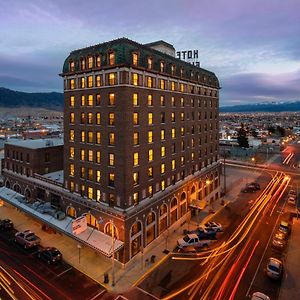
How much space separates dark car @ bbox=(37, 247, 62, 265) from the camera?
36.0 meters

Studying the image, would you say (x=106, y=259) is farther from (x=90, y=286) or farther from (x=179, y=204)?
(x=179, y=204)

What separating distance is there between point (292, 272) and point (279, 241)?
22.6ft

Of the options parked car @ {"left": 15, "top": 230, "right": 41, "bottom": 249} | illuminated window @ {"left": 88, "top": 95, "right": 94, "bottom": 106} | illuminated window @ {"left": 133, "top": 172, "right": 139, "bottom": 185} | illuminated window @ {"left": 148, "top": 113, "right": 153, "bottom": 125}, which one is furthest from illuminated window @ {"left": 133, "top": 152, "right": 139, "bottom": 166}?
parked car @ {"left": 15, "top": 230, "right": 41, "bottom": 249}

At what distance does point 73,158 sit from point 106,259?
1764 centimetres

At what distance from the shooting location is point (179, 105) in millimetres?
49625

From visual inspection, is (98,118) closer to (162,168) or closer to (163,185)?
(162,168)

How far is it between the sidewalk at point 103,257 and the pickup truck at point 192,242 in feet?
5.34

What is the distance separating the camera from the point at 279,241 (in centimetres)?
4109

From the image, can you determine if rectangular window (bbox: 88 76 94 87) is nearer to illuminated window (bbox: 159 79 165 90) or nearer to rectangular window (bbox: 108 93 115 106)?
rectangular window (bbox: 108 93 115 106)

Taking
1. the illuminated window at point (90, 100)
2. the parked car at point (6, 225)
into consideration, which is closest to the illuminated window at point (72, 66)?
the illuminated window at point (90, 100)

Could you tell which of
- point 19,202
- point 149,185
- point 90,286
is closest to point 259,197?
point 149,185

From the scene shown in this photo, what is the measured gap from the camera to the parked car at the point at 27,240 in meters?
40.1

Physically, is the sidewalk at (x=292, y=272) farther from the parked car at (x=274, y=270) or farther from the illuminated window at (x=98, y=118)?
the illuminated window at (x=98, y=118)

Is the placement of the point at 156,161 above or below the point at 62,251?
above
